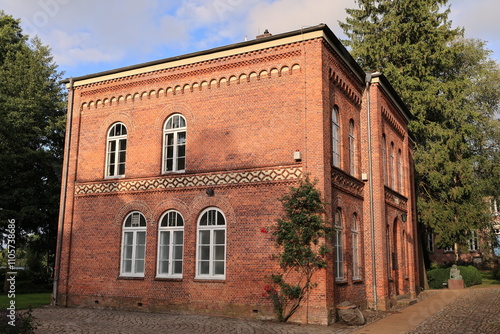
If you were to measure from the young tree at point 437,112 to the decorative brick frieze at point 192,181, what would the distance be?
1473cm

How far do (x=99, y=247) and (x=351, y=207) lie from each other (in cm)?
890

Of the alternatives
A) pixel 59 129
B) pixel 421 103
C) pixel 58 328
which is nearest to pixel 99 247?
pixel 58 328

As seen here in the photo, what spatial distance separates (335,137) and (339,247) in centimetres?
360

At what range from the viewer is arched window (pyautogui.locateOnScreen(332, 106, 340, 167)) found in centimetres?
1493

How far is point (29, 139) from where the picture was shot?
2594cm

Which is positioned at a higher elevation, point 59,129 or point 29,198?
point 59,129

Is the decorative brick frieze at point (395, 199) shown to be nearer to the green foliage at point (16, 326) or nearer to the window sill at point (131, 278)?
the window sill at point (131, 278)

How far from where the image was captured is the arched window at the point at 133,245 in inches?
613

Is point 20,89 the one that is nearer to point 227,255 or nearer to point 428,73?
point 227,255

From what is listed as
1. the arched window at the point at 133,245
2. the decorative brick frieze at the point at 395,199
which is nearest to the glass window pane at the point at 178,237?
the arched window at the point at 133,245

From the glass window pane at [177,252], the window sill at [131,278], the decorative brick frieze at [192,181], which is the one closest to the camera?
the decorative brick frieze at [192,181]

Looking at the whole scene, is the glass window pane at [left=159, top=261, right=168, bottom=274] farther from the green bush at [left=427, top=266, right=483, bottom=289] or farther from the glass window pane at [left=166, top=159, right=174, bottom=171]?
the green bush at [left=427, top=266, right=483, bottom=289]

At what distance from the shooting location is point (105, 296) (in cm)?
1565

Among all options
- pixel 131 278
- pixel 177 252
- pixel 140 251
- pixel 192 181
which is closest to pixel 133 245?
pixel 140 251
